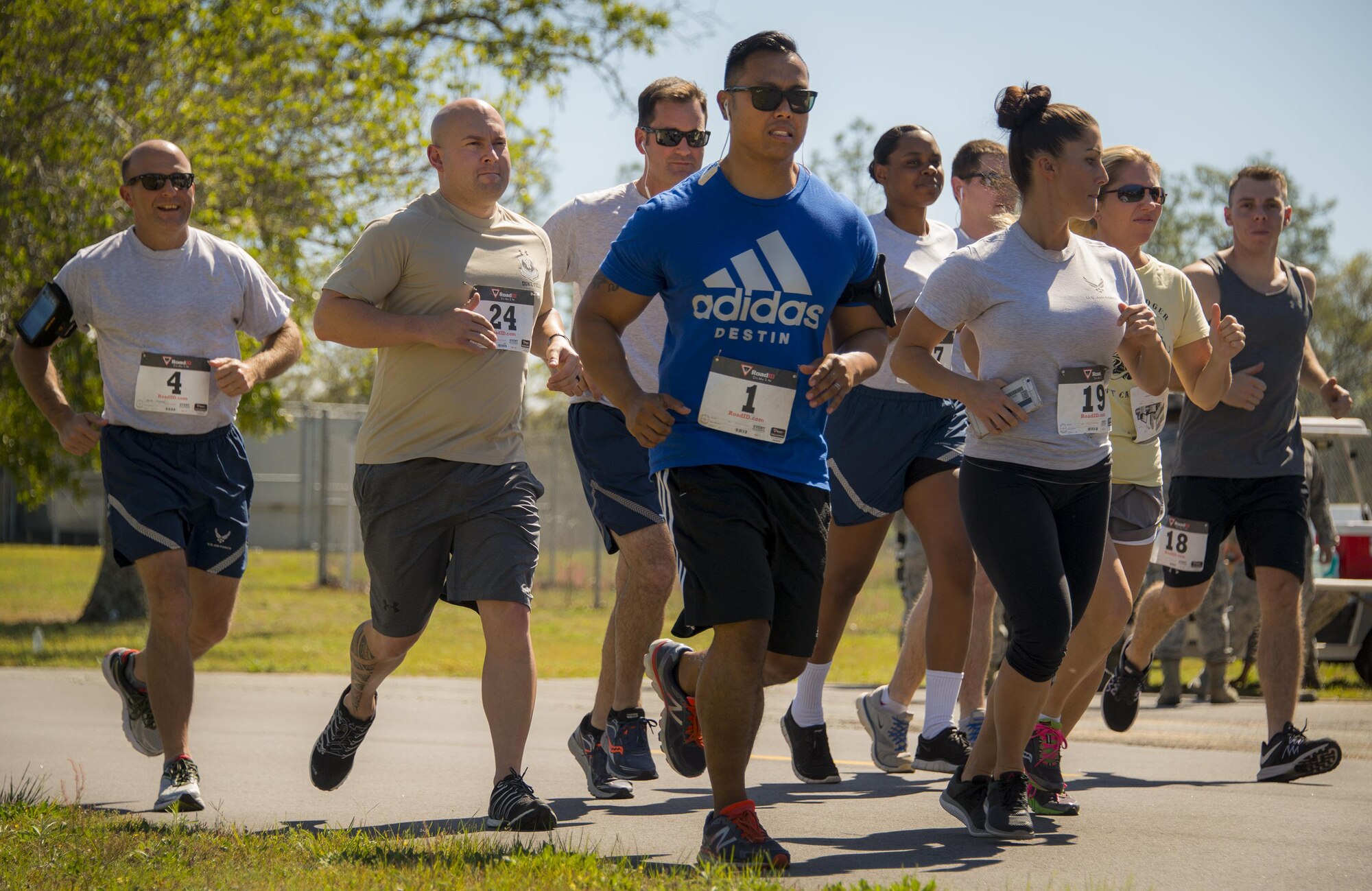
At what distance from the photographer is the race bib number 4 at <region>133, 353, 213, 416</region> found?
5938 millimetres

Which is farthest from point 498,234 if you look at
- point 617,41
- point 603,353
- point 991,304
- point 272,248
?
point 617,41

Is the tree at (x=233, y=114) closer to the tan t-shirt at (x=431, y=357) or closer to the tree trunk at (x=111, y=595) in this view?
the tree trunk at (x=111, y=595)

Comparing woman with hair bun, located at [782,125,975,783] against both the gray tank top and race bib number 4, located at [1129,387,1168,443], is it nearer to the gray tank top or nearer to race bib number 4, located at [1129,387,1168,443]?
race bib number 4, located at [1129,387,1168,443]

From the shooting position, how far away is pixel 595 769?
231 inches

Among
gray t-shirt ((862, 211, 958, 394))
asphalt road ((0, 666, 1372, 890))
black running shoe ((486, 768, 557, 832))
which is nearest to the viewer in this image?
asphalt road ((0, 666, 1372, 890))

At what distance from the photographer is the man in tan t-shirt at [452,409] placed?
524cm

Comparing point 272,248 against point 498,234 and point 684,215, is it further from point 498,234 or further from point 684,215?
point 684,215

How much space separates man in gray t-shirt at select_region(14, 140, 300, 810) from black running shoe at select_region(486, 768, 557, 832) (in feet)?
4.82

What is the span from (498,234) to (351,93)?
12.6 metres

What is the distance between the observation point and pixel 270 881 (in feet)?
13.1

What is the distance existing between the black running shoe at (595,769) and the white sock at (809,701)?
2.43 ft

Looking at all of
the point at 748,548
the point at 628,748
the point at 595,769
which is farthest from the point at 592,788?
the point at 748,548

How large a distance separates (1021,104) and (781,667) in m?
2.02

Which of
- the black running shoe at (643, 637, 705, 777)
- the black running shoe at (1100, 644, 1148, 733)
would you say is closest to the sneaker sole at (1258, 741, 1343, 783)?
the black running shoe at (1100, 644, 1148, 733)
